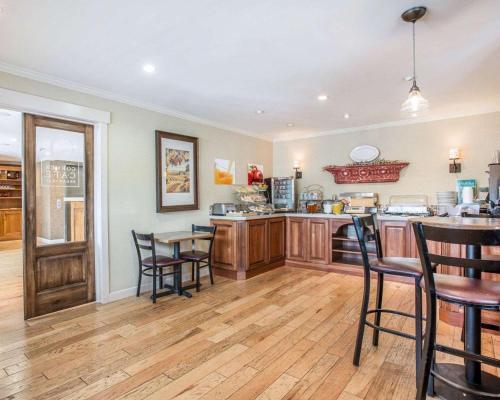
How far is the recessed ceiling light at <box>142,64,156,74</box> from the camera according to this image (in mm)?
2882

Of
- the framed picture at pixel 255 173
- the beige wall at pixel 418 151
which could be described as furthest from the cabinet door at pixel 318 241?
the framed picture at pixel 255 173

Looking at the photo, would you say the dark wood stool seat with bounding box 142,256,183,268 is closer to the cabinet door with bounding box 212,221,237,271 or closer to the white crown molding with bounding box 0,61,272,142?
the cabinet door with bounding box 212,221,237,271

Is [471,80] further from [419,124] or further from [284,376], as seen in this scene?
[284,376]

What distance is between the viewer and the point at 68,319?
3.10 meters

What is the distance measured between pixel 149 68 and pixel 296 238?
351 cm

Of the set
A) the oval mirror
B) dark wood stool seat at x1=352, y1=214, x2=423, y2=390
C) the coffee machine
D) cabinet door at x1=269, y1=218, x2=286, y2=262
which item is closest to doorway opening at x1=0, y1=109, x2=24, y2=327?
dark wood stool seat at x1=352, y1=214, x2=423, y2=390

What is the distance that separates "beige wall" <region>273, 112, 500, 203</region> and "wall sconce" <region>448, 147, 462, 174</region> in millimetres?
77

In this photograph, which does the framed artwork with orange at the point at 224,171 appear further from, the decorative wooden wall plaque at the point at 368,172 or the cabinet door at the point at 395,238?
the cabinet door at the point at 395,238

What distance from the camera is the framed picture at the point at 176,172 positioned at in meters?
4.13

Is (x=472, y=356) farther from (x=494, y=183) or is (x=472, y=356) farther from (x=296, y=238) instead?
(x=296, y=238)

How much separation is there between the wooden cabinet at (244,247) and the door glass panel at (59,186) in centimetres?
190

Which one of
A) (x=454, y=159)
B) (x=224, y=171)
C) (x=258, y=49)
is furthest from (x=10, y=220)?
(x=454, y=159)

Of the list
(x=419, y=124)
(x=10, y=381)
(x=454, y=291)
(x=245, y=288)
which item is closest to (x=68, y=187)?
(x=10, y=381)

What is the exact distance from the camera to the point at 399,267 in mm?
2014
